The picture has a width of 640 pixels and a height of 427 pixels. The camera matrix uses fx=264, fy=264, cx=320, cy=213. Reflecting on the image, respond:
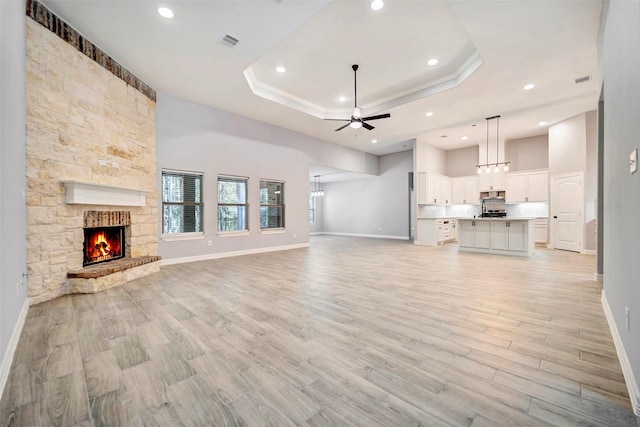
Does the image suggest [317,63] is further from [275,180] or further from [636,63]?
[636,63]

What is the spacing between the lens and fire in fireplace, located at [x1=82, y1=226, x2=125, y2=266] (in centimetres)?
404

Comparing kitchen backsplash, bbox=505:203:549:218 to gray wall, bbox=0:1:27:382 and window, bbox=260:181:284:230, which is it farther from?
gray wall, bbox=0:1:27:382

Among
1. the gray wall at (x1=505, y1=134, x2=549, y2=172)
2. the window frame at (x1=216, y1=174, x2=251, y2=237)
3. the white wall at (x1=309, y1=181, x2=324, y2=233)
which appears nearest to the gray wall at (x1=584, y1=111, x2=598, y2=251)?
the gray wall at (x1=505, y1=134, x2=549, y2=172)

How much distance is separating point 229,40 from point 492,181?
9309mm

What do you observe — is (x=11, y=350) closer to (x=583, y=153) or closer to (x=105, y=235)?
(x=105, y=235)

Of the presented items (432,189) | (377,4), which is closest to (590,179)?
(432,189)

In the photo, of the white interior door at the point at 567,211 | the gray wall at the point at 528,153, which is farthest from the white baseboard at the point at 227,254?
the gray wall at the point at 528,153

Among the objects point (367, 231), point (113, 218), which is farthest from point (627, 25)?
point (367, 231)

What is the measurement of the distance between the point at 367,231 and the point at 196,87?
895 centimetres

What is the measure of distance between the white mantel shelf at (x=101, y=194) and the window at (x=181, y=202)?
0.81 metres

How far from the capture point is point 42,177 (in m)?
3.27

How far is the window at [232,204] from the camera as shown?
21.5 feet

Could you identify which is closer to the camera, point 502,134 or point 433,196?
point 502,134

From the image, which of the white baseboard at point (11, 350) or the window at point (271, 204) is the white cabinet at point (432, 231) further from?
the white baseboard at point (11, 350)
